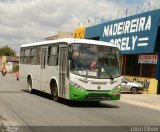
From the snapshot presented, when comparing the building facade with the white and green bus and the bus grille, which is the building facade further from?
the bus grille

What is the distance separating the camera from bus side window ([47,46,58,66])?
20.2m

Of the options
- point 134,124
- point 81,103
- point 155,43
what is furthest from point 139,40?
point 134,124

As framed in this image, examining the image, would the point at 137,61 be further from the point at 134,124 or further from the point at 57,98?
the point at 134,124

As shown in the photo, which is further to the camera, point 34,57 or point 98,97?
point 34,57

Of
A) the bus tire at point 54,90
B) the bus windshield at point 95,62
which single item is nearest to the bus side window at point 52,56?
the bus tire at point 54,90

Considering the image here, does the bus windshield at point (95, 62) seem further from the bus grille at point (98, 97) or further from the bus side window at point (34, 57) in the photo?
the bus side window at point (34, 57)

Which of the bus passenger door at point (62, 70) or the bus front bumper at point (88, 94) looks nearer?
the bus front bumper at point (88, 94)

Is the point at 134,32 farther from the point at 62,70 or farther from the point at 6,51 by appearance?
the point at 6,51

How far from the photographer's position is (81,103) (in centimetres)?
2052

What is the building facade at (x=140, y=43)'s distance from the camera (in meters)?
32.3

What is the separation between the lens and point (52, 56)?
20.8m

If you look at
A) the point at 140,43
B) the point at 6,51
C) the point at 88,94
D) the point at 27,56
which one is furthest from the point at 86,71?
the point at 6,51

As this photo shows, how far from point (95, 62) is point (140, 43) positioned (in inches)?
663

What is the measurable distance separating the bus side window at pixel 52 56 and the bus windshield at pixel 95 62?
7.14 ft
